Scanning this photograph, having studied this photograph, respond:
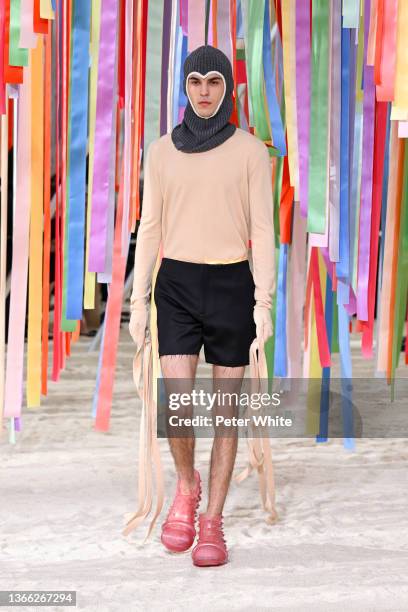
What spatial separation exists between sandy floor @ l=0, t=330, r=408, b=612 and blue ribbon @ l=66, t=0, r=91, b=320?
47 cm

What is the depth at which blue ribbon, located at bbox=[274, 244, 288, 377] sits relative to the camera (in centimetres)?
271

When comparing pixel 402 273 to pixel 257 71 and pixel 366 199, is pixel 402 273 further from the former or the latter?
pixel 257 71

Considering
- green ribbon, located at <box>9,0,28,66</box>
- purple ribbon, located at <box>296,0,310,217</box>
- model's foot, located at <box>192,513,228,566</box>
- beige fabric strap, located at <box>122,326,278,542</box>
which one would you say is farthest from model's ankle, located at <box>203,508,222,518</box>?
green ribbon, located at <box>9,0,28,66</box>

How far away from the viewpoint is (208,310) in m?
2.04

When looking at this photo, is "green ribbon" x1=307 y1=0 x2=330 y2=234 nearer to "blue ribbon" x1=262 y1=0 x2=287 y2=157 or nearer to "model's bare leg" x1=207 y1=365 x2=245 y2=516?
"blue ribbon" x1=262 y1=0 x2=287 y2=157

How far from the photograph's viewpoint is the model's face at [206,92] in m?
1.97

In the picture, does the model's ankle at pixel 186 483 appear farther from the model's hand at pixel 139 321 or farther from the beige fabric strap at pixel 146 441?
the model's hand at pixel 139 321

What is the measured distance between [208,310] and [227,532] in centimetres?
51

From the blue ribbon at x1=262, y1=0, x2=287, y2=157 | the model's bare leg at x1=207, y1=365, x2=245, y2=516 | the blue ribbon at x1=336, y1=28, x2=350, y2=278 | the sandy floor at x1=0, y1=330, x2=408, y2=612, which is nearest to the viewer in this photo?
the sandy floor at x1=0, y1=330, x2=408, y2=612

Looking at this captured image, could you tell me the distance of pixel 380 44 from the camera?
1.96 meters

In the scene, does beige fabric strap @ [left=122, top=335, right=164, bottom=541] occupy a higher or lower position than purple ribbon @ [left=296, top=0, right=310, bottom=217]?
lower

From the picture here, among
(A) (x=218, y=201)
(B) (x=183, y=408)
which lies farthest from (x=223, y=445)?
(A) (x=218, y=201)

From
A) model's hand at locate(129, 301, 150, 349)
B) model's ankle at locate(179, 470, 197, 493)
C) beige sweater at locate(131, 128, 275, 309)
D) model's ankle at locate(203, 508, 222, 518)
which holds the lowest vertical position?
model's ankle at locate(203, 508, 222, 518)

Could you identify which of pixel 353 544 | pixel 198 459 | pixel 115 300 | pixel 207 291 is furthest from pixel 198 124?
pixel 198 459
